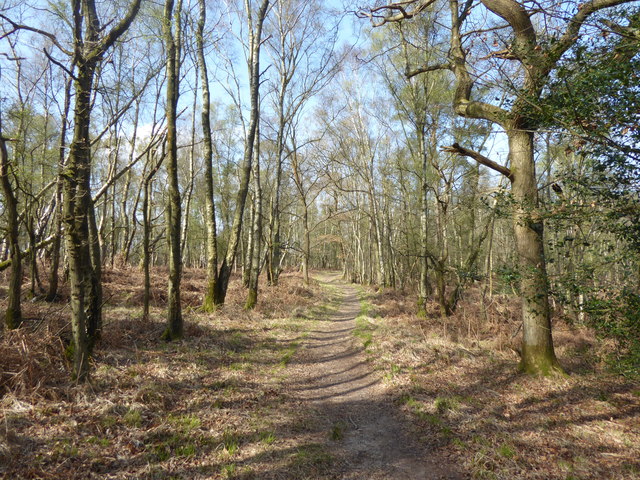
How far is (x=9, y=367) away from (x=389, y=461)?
523cm

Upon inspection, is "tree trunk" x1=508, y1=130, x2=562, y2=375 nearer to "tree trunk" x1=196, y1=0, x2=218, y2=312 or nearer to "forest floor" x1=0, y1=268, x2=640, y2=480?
"forest floor" x1=0, y1=268, x2=640, y2=480

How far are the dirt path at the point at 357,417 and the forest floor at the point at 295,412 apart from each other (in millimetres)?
25

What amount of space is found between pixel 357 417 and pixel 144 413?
311 cm

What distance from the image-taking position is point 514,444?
4.00 metres

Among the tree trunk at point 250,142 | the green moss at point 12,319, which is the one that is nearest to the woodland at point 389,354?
the green moss at point 12,319

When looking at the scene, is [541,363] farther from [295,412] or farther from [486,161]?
[295,412]

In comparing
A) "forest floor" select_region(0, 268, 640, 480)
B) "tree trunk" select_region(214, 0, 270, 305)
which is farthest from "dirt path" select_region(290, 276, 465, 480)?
"tree trunk" select_region(214, 0, 270, 305)

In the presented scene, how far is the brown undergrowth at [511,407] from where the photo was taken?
369 cm

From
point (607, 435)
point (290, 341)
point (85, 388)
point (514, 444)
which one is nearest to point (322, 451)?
point (514, 444)

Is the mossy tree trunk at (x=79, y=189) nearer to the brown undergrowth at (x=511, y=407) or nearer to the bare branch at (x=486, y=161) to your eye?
the brown undergrowth at (x=511, y=407)

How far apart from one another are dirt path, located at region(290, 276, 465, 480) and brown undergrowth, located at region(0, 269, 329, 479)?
385mm

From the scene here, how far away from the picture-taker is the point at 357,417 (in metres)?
4.98

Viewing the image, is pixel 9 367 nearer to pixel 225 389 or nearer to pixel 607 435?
pixel 225 389

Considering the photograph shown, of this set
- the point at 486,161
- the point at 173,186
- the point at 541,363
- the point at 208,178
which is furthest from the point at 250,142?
the point at 541,363
